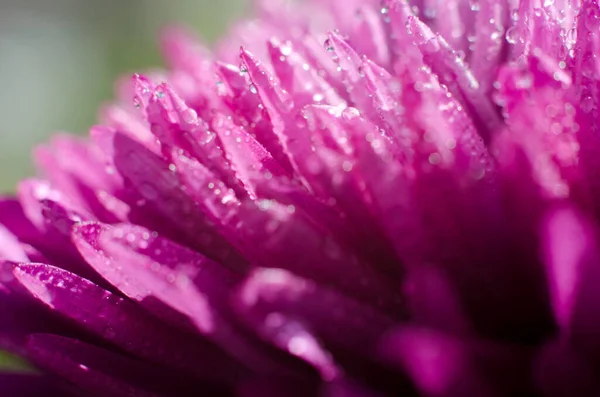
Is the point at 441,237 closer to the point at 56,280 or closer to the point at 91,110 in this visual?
the point at 56,280

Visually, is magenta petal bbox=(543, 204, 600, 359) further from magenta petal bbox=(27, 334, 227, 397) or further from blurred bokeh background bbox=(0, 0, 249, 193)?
blurred bokeh background bbox=(0, 0, 249, 193)

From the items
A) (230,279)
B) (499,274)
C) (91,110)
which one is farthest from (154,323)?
(91,110)

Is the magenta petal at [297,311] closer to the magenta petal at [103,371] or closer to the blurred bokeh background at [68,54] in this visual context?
the magenta petal at [103,371]

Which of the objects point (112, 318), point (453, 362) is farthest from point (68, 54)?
point (453, 362)

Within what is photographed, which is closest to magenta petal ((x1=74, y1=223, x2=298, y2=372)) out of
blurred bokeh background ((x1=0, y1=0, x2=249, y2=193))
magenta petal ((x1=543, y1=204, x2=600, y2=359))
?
magenta petal ((x1=543, y1=204, x2=600, y2=359))

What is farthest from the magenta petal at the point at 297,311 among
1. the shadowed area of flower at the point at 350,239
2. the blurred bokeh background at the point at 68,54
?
the blurred bokeh background at the point at 68,54
